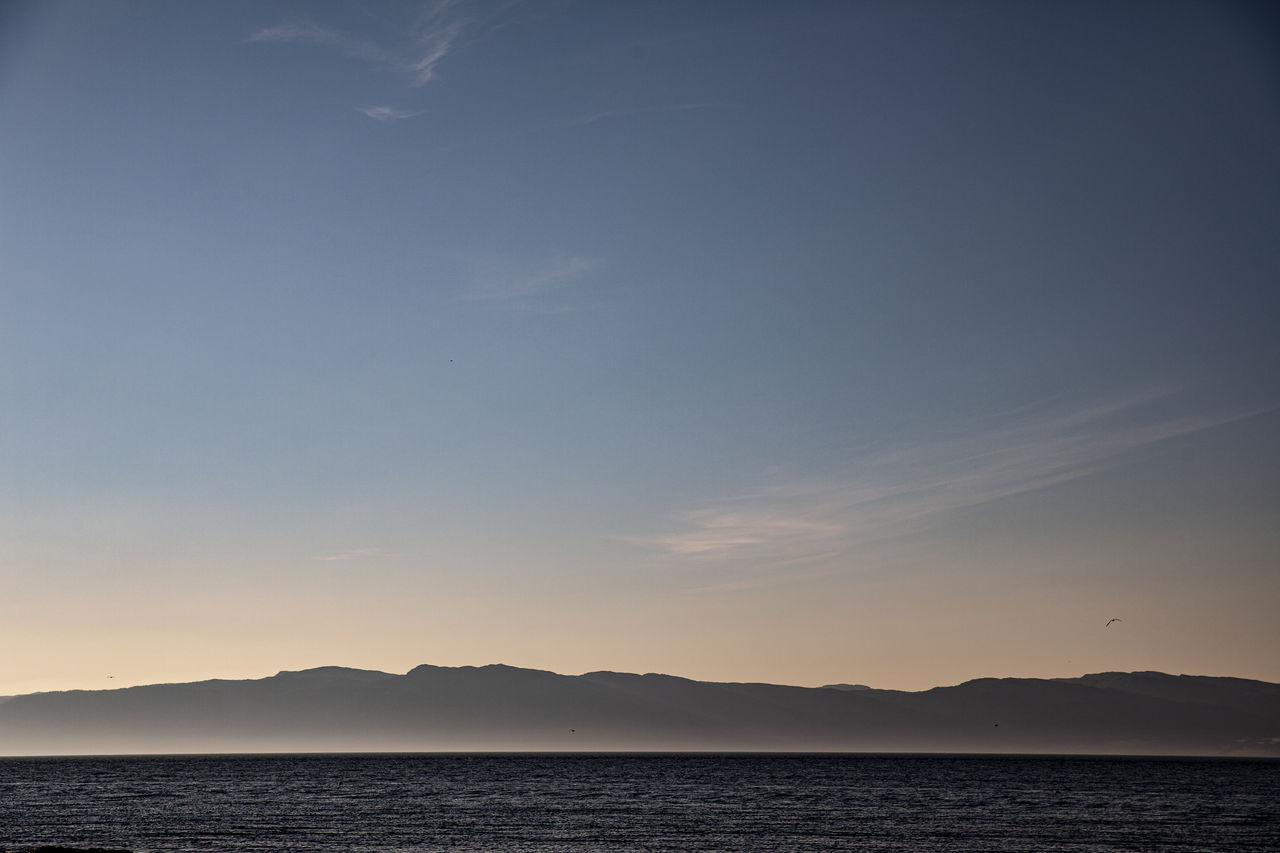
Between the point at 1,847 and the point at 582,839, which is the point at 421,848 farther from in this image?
the point at 1,847

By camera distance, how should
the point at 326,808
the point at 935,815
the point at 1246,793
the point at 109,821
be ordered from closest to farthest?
1. the point at 109,821
2. the point at 935,815
3. the point at 326,808
4. the point at 1246,793

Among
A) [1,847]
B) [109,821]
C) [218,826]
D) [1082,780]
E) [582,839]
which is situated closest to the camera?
[1,847]

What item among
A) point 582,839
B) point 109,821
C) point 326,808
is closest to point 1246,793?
point 582,839

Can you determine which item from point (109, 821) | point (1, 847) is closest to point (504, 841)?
point (1, 847)

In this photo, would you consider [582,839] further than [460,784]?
No

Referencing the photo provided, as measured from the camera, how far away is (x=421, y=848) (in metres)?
65.1

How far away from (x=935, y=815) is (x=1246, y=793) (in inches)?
2595

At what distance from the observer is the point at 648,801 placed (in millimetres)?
105438

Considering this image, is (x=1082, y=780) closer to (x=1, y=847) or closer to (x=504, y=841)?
(x=504, y=841)

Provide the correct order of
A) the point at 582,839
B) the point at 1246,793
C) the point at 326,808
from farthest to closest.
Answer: the point at 1246,793 < the point at 326,808 < the point at 582,839

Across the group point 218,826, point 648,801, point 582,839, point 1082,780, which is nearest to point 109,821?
point 218,826

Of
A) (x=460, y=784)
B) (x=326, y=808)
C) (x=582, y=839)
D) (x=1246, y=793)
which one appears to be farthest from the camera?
(x=460, y=784)

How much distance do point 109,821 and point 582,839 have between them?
137 ft

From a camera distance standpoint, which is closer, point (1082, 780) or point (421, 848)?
point (421, 848)
